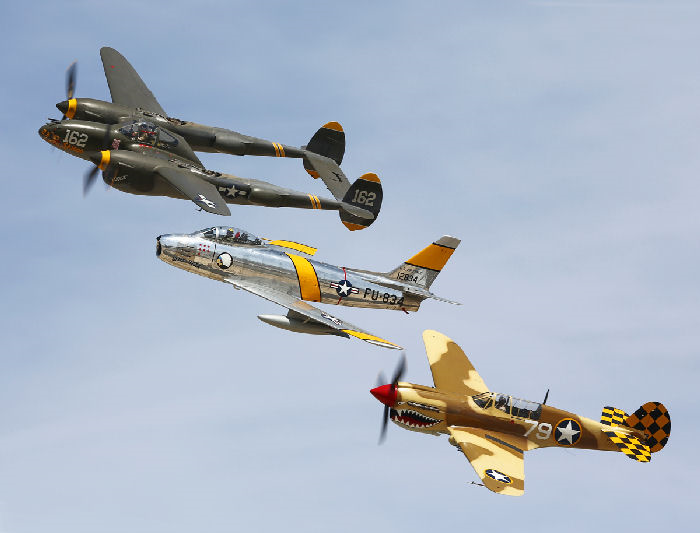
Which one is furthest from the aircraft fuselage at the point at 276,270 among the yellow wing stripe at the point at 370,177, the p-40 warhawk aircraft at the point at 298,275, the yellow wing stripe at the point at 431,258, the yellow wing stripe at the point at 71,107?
the yellow wing stripe at the point at 71,107

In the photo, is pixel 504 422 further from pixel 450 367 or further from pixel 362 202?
pixel 362 202

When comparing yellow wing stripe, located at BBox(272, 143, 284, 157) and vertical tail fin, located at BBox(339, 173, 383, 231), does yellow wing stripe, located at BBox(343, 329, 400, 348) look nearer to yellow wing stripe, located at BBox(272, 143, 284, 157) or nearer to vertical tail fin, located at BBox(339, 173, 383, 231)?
vertical tail fin, located at BBox(339, 173, 383, 231)

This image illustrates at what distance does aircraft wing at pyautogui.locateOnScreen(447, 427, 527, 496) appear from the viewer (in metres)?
29.9

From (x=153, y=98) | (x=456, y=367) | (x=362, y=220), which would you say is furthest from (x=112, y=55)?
(x=456, y=367)

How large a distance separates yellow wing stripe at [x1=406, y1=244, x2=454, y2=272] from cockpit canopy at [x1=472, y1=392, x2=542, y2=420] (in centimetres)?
666

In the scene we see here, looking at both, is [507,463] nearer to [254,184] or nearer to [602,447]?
[602,447]

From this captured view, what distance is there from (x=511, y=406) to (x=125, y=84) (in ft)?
65.3

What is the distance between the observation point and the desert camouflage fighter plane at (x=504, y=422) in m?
31.8

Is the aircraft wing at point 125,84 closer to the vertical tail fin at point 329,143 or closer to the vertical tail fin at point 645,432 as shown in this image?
the vertical tail fin at point 329,143

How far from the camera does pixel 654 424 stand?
3300 cm

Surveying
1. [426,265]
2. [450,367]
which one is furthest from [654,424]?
[426,265]

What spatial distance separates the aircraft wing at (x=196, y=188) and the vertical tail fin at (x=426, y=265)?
593cm

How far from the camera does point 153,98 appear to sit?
43.7m

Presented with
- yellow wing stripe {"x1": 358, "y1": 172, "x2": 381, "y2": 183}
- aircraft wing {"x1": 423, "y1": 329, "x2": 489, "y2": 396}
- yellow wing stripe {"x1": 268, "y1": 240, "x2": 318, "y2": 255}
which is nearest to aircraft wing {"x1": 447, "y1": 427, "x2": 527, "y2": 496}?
aircraft wing {"x1": 423, "y1": 329, "x2": 489, "y2": 396}
